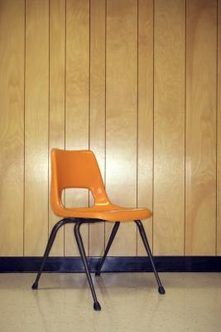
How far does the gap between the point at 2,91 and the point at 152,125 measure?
994mm

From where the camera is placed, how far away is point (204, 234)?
119 inches

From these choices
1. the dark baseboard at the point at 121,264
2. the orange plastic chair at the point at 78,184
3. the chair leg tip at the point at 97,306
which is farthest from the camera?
the dark baseboard at the point at 121,264

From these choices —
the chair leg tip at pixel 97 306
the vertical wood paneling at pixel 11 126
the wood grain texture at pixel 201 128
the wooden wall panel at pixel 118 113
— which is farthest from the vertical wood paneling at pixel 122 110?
the chair leg tip at pixel 97 306

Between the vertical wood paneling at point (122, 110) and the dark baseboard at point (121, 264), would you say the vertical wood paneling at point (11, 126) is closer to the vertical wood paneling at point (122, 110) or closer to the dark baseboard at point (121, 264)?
the dark baseboard at point (121, 264)

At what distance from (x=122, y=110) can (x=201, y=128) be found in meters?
0.53

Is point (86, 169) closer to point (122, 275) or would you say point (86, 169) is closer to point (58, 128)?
point (58, 128)

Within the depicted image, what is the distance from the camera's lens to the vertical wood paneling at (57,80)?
9.78ft

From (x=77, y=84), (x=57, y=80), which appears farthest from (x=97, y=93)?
(x=57, y=80)

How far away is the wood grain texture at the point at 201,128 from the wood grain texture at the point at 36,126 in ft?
3.05

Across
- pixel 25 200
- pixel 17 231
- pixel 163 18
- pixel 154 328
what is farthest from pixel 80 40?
pixel 154 328

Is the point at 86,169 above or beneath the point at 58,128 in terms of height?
beneath

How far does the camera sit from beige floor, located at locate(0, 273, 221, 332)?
184cm

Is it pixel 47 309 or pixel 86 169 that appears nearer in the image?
pixel 47 309

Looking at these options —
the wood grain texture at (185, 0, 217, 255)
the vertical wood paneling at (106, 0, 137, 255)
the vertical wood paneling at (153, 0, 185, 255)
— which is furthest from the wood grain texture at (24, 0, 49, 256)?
the wood grain texture at (185, 0, 217, 255)
